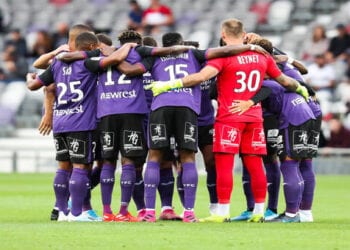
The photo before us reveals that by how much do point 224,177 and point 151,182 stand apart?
2.65 feet

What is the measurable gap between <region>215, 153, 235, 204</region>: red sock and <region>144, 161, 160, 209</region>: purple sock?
68 centimetres

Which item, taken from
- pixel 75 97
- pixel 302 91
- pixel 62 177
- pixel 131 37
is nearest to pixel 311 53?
pixel 302 91

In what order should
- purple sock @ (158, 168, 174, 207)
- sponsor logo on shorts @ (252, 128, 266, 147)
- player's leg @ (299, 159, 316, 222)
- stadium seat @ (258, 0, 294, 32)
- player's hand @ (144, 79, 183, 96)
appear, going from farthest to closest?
stadium seat @ (258, 0, 294, 32)
purple sock @ (158, 168, 174, 207)
player's leg @ (299, 159, 316, 222)
sponsor logo on shorts @ (252, 128, 266, 147)
player's hand @ (144, 79, 183, 96)

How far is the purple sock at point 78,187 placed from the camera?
14.5 meters

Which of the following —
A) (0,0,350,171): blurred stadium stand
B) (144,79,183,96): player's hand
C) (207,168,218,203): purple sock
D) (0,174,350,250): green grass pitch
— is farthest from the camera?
(0,0,350,171): blurred stadium stand

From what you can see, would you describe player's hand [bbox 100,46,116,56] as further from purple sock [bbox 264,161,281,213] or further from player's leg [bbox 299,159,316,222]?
player's leg [bbox 299,159,316,222]

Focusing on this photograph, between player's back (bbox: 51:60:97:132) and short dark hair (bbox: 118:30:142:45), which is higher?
short dark hair (bbox: 118:30:142:45)

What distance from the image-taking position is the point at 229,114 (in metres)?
14.3

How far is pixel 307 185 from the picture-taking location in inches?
598

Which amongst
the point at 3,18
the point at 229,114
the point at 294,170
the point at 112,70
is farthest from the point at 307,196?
the point at 3,18

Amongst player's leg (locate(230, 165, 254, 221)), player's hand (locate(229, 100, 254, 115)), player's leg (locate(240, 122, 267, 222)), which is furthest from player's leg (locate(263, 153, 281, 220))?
player's hand (locate(229, 100, 254, 115))

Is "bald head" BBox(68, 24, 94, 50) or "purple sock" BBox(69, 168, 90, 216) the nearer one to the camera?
"purple sock" BBox(69, 168, 90, 216)

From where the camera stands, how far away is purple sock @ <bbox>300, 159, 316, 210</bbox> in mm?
15141

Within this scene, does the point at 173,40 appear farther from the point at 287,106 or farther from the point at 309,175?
the point at 309,175
